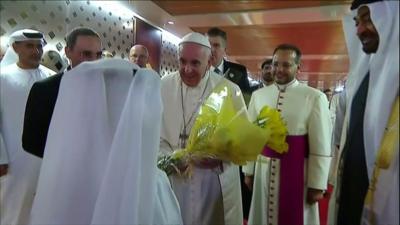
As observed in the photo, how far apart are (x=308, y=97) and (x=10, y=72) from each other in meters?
2.05

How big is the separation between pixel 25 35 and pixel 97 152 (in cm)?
119

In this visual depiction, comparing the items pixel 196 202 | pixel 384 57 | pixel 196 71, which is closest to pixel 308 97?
pixel 196 71

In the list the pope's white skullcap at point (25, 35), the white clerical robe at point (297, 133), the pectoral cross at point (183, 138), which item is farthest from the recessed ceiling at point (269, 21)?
the pectoral cross at point (183, 138)

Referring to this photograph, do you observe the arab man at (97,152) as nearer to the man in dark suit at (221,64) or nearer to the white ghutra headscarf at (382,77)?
the white ghutra headscarf at (382,77)

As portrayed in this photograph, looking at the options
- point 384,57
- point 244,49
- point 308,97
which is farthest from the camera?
point 244,49

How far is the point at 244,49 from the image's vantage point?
31.9 feet

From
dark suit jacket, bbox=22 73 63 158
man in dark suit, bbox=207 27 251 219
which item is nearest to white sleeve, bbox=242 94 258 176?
man in dark suit, bbox=207 27 251 219

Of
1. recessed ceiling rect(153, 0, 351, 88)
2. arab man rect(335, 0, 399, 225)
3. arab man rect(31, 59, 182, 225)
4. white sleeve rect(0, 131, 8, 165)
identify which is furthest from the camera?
recessed ceiling rect(153, 0, 351, 88)

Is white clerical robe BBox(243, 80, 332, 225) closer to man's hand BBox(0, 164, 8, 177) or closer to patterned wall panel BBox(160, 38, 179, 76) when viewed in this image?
man's hand BBox(0, 164, 8, 177)

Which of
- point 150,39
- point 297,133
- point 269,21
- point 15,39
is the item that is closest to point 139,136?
point 15,39

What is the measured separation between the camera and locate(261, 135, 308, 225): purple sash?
2412 mm

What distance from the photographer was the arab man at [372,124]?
965 millimetres

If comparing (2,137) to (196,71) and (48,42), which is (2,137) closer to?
(48,42)

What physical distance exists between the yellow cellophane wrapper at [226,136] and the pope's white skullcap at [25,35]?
46.3 inches
